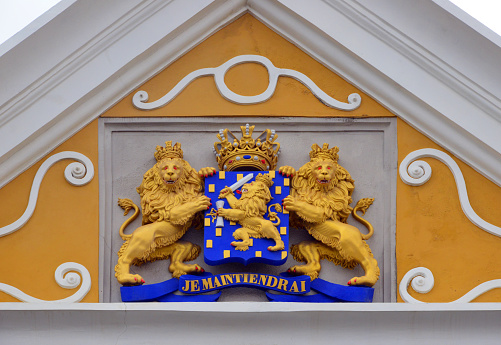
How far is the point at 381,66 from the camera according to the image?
7.31 metres

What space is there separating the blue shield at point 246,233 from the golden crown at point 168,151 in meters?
0.29

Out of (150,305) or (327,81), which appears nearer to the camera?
(150,305)

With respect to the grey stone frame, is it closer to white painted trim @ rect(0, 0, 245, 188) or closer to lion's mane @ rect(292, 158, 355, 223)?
lion's mane @ rect(292, 158, 355, 223)

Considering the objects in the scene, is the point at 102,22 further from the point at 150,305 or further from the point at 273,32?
the point at 150,305

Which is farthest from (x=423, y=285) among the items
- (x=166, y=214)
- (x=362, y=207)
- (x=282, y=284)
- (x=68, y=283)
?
(x=68, y=283)

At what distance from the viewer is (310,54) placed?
752 centimetres

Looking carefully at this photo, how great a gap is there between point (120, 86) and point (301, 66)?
109cm

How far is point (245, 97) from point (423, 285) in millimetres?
1524

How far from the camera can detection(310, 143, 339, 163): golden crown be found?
23.8ft

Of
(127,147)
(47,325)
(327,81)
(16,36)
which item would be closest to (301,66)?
(327,81)

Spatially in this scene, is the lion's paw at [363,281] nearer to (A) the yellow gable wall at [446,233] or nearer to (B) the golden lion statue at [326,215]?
(B) the golden lion statue at [326,215]

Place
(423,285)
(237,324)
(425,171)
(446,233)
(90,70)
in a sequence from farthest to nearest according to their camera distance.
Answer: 1. (90,70)
2. (425,171)
3. (446,233)
4. (423,285)
5. (237,324)

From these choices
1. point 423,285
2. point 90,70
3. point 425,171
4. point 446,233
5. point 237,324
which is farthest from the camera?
point 90,70

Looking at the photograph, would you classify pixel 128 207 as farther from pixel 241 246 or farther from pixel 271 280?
pixel 271 280
